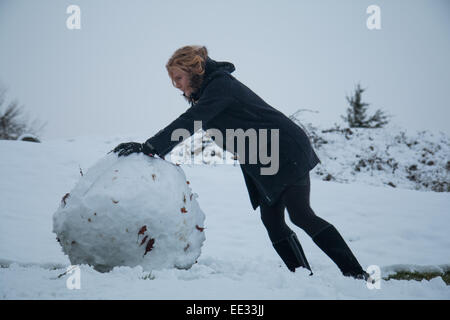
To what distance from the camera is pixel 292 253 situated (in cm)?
266

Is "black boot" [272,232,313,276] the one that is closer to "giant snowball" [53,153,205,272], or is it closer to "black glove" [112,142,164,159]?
"giant snowball" [53,153,205,272]

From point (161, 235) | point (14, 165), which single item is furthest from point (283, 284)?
point (14, 165)

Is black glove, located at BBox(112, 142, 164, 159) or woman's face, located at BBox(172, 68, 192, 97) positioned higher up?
woman's face, located at BBox(172, 68, 192, 97)

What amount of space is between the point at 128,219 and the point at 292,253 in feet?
3.98

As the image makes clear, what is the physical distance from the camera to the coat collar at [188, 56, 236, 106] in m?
2.55

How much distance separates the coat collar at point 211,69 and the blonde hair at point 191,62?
33mm

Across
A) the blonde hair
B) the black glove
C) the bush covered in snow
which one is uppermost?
the blonde hair

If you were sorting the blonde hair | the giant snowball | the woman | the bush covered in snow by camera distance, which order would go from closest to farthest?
the giant snowball
the woman
the blonde hair
the bush covered in snow

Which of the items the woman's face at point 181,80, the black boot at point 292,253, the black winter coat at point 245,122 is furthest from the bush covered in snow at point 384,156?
the woman's face at point 181,80

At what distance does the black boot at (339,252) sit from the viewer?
2.32 metres

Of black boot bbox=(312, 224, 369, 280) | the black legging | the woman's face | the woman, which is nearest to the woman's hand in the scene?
the woman

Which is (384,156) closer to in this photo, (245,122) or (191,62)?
(245,122)
